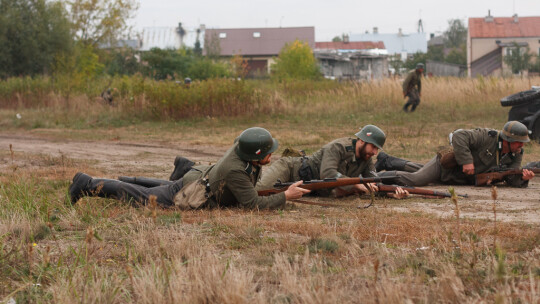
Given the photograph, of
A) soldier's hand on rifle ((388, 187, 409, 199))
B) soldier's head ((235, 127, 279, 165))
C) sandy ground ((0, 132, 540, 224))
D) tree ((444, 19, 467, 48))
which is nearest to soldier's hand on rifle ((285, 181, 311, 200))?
soldier's head ((235, 127, 279, 165))

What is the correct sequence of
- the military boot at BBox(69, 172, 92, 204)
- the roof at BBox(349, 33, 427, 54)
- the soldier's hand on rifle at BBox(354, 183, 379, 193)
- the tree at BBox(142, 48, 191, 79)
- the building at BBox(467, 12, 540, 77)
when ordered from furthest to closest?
the roof at BBox(349, 33, 427, 54) → the building at BBox(467, 12, 540, 77) → the tree at BBox(142, 48, 191, 79) → the soldier's hand on rifle at BBox(354, 183, 379, 193) → the military boot at BBox(69, 172, 92, 204)

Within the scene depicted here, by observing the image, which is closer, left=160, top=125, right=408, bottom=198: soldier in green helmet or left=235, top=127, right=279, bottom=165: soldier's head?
left=235, top=127, right=279, bottom=165: soldier's head

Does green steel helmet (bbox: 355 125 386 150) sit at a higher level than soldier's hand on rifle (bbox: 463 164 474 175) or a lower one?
higher

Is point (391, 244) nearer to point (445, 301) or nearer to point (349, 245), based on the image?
point (349, 245)

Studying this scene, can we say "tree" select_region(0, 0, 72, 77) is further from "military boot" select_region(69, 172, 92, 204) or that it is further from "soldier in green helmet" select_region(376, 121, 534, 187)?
"military boot" select_region(69, 172, 92, 204)

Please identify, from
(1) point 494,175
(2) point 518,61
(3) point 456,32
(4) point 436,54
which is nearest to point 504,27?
(4) point 436,54

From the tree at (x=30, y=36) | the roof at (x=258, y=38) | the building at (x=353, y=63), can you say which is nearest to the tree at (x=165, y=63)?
the tree at (x=30, y=36)

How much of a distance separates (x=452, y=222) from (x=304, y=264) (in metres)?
2.73

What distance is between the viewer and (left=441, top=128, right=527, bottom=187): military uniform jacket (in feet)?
34.7

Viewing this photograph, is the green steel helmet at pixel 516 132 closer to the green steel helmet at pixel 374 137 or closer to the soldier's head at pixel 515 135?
the soldier's head at pixel 515 135

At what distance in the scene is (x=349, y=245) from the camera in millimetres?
6504

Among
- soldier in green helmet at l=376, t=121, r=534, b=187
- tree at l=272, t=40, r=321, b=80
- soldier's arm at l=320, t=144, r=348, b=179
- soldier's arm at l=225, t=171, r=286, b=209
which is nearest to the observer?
soldier's arm at l=225, t=171, r=286, b=209

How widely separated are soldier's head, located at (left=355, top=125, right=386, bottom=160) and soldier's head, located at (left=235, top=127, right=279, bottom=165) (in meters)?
1.63

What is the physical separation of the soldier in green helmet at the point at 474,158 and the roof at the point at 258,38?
7384cm
